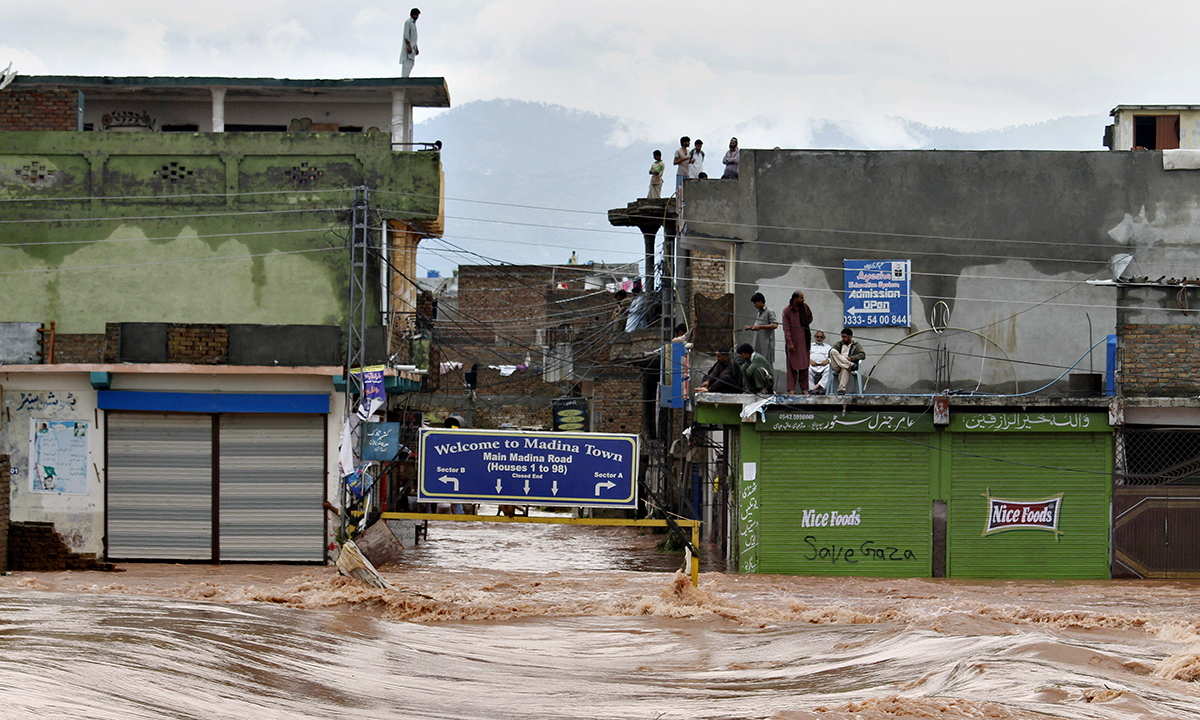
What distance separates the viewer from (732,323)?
69.0 ft

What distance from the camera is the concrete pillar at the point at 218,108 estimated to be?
2277 cm

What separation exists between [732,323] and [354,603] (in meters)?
10.4

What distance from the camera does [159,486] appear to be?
1878 cm

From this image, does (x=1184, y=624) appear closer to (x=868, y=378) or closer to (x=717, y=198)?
(x=868, y=378)

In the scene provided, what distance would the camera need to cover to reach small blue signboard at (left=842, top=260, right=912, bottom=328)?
Result: 21.4 m

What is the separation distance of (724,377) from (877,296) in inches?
166

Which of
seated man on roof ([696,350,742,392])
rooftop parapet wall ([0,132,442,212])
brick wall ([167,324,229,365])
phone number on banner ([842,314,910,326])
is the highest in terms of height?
rooftop parapet wall ([0,132,442,212])

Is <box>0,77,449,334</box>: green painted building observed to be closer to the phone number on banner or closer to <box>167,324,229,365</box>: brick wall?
<box>167,324,229,365</box>: brick wall

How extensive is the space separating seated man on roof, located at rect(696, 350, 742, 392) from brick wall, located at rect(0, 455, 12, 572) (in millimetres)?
11077

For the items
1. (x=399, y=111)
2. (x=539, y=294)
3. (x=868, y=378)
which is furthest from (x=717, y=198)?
(x=539, y=294)

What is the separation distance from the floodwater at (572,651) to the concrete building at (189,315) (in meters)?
2.18

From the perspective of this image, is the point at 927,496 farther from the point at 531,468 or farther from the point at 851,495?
the point at 531,468

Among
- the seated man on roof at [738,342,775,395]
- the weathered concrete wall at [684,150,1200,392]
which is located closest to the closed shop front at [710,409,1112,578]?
the seated man on roof at [738,342,775,395]

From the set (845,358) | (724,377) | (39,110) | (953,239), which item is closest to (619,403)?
(953,239)
